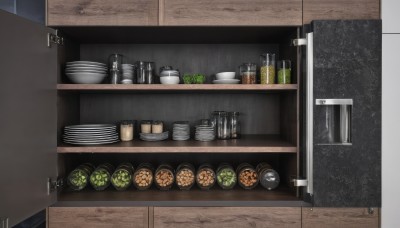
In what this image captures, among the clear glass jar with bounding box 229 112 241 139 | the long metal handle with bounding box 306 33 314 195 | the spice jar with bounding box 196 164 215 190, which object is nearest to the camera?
the long metal handle with bounding box 306 33 314 195

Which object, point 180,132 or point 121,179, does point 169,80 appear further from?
point 121,179

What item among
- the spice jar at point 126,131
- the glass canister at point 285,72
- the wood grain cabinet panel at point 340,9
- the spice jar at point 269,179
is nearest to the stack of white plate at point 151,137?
the spice jar at point 126,131

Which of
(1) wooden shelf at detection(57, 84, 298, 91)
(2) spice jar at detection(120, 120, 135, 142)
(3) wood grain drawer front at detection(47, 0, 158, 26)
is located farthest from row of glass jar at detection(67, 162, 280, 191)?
(3) wood grain drawer front at detection(47, 0, 158, 26)

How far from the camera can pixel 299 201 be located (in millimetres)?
1558

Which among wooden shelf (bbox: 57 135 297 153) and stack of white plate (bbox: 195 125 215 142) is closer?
wooden shelf (bbox: 57 135 297 153)

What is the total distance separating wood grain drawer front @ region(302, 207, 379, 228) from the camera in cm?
154

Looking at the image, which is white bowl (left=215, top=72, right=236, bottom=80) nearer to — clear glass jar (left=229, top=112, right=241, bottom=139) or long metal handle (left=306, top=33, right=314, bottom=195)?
clear glass jar (left=229, top=112, right=241, bottom=139)

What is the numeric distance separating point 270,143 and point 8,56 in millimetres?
1289

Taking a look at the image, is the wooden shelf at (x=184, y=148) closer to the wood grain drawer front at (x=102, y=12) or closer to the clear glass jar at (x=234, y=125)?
the clear glass jar at (x=234, y=125)

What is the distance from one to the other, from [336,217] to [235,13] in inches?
44.2

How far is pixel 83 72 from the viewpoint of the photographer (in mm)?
1640

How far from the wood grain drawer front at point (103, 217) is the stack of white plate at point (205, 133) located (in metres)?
0.50

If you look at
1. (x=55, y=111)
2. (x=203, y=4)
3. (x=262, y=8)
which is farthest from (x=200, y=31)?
(x=55, y=111)

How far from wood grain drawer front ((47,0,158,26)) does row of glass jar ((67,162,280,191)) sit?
79cm
